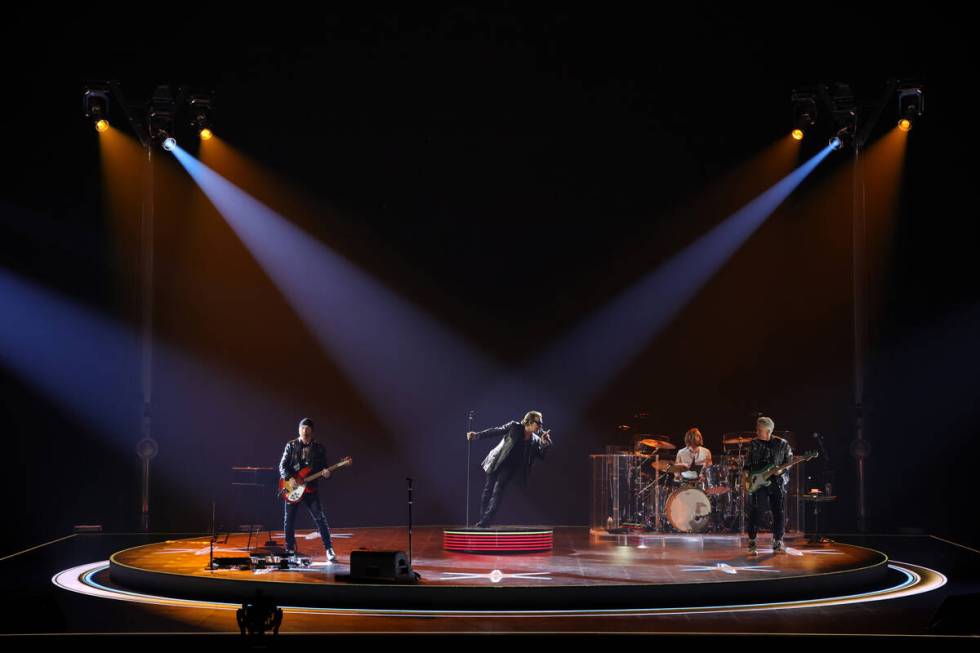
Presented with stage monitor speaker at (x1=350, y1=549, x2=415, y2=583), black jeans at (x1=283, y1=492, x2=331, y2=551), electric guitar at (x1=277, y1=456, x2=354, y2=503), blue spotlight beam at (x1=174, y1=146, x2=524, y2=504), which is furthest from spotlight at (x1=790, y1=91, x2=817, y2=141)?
stage monitor speaker at (x1=350, y1=549, x2=415, y2=583)

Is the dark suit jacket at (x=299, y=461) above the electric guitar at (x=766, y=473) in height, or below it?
above

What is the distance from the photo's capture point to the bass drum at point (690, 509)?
1240 cm

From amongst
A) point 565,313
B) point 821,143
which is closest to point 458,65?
point 565,313

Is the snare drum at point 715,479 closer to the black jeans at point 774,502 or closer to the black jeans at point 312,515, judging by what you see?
the black jeans at point 774,502

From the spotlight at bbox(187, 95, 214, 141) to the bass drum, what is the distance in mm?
7542

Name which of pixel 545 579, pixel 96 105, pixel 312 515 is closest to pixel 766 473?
pixel 545 579

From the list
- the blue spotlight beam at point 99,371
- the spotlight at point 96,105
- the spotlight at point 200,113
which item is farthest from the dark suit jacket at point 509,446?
the spotlight at point 96,105

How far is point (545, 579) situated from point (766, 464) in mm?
3403

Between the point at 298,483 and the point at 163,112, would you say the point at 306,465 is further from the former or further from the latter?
the point at 163,112

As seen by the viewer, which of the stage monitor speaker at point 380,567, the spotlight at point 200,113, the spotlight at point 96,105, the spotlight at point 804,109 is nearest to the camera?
the stage monitor speaker at point 380,567

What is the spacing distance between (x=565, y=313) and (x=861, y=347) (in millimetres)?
4016

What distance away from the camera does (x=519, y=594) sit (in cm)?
819

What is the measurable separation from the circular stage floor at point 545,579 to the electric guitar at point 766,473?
2.39ft

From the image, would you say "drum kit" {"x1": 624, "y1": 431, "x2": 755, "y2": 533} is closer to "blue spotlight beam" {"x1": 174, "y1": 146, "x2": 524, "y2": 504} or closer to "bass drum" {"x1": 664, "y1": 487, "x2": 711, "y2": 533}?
"bass drum" {"x1": 664, "y1": 487, "x2": 711, "y2": 533}
